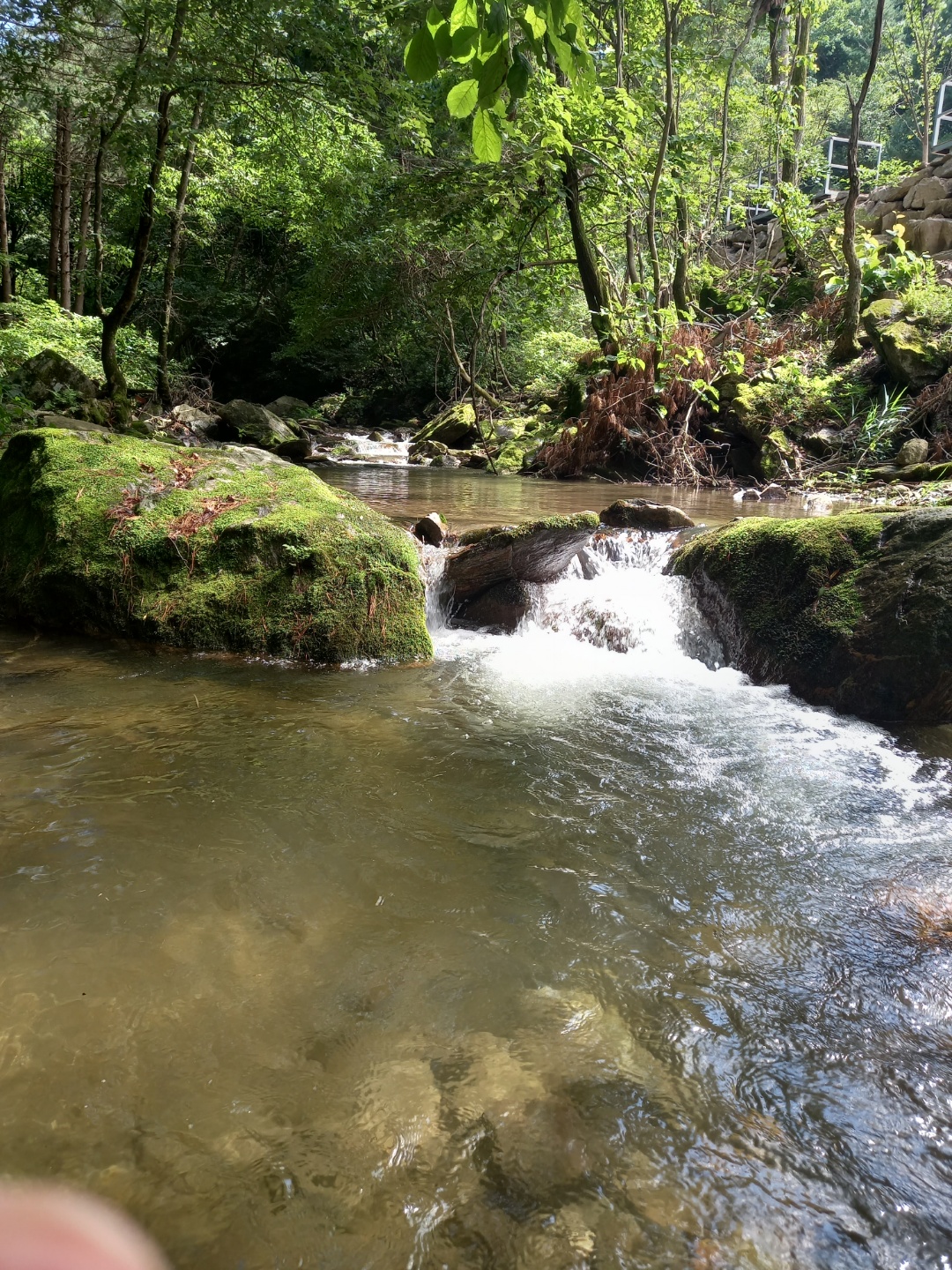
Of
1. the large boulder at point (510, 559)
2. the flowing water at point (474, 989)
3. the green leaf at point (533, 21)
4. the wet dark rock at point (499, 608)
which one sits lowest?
the flowing water at point (474, 989)

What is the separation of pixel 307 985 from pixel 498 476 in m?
12.5

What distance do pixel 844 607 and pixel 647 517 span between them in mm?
2884

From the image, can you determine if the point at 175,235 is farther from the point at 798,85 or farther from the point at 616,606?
the point at 798,85

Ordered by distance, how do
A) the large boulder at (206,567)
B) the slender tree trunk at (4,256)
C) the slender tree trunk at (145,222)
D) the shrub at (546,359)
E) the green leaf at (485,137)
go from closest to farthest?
the green leaf at (485,137)
the large boulder at (206,567)
the slender tree trunk at (145,222)
the slender tree trunk at (4,256)
the shrub at (546,359)

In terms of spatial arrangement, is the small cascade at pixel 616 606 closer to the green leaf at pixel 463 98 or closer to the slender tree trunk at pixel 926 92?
the green leaf at pixel 463 98

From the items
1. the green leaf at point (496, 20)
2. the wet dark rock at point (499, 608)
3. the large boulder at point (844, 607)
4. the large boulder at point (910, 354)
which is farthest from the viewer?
the large boulder at point (910, 354)

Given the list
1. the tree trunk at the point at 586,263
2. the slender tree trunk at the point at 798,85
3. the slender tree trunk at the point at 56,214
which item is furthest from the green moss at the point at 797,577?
the slender tree trunk at the point at 798,85

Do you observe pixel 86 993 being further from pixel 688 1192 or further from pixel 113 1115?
pixel 688 1192

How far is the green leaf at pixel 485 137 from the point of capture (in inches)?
74.2

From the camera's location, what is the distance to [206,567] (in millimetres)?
5086

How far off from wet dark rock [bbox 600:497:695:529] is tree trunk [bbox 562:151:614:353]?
21.1ft

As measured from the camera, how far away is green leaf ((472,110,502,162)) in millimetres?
1884

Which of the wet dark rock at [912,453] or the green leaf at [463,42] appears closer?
the green leaf at [463,42]

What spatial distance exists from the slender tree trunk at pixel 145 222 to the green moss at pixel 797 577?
27.8ft
